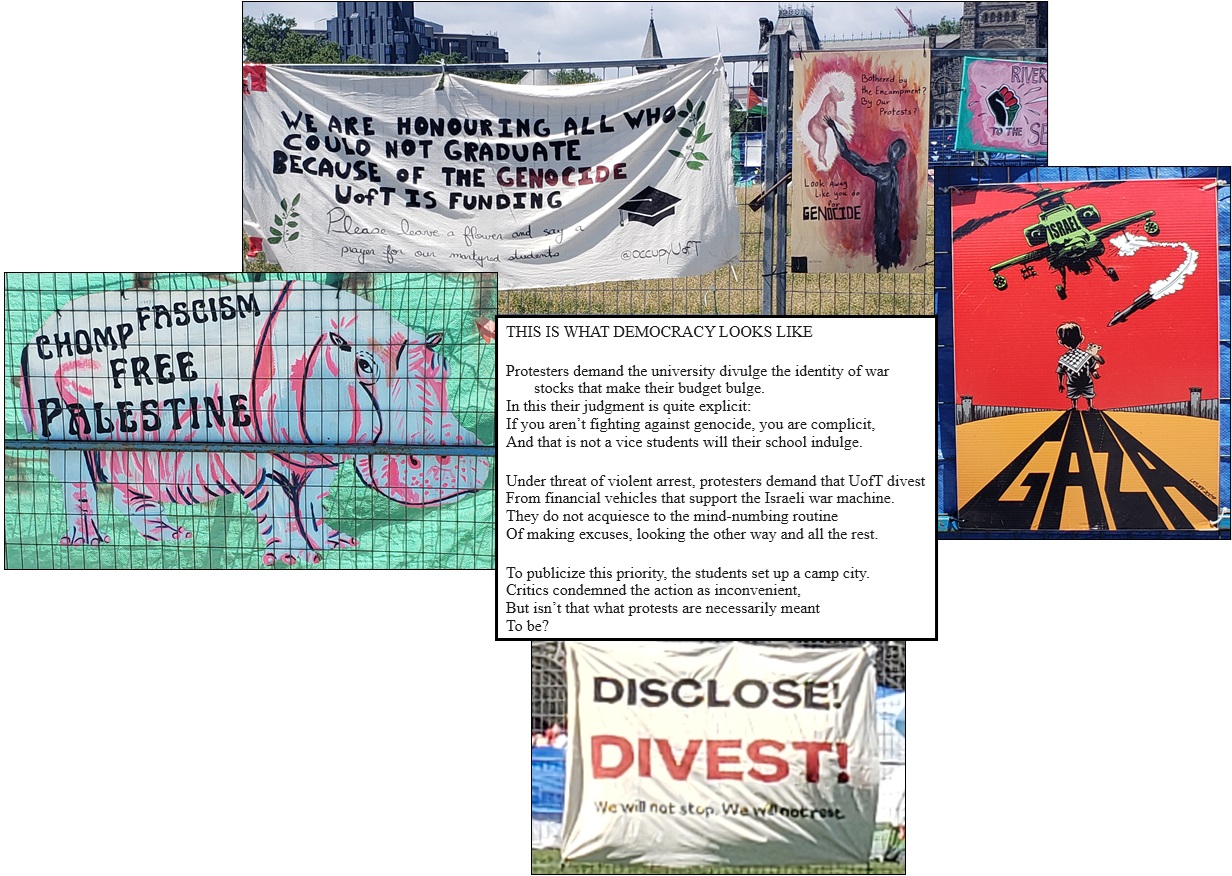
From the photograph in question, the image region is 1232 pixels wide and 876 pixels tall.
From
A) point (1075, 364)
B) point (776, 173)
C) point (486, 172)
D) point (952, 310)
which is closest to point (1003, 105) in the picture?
point (776, 173)

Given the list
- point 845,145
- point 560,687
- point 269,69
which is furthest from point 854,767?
point 269,69

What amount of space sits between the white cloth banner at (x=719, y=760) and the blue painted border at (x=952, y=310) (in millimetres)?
2246

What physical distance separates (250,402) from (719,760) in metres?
3.14

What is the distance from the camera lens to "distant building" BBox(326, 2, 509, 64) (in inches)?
431

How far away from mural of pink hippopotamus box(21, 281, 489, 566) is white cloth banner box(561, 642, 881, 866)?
5.99ft

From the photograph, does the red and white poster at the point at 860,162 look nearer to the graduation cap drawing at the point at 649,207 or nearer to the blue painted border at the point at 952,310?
the blue painted border at the point at 952,310

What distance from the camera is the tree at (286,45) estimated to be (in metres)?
9.85

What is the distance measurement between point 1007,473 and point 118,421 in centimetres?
490

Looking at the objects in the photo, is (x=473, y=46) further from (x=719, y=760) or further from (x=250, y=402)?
Result: (x=719, y=760)

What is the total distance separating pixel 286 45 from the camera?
10.6 m

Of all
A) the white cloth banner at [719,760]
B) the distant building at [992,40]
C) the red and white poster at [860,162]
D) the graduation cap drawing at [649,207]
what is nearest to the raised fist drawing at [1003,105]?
the distant building at [992,40]

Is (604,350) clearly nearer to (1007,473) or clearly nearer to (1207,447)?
(1007,473)

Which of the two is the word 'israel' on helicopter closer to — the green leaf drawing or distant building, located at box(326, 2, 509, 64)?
the green leaf drawing

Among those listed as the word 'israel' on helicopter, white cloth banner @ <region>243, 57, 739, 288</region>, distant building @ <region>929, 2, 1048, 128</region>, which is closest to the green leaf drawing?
white cloth banner @ <region>243, 57, 739, 288</region>
